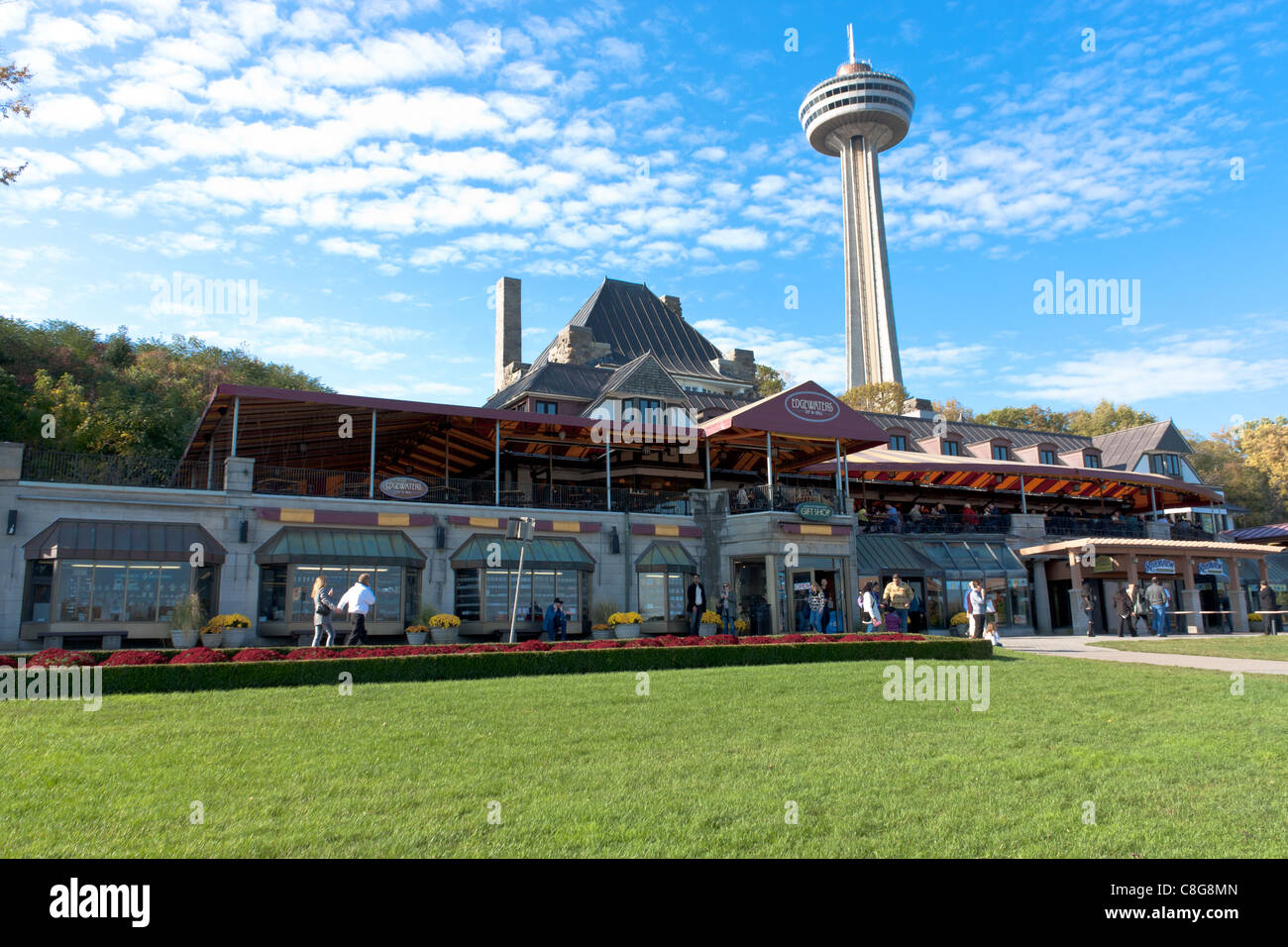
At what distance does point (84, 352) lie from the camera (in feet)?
186

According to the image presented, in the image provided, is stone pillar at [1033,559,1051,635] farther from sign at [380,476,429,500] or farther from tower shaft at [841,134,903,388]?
tower shaft at [841,134,903,388]

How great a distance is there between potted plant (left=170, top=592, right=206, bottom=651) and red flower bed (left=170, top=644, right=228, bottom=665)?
653 cm

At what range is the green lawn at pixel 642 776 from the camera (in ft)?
21.3

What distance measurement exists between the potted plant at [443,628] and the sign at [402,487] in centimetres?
408

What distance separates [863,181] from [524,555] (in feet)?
369

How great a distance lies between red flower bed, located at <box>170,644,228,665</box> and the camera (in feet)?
51.0

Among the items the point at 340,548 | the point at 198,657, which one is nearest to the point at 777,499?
the point at 340,548

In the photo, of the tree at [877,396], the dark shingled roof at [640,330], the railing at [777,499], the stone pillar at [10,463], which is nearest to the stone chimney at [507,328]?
the dark shingled roof at [640,330]

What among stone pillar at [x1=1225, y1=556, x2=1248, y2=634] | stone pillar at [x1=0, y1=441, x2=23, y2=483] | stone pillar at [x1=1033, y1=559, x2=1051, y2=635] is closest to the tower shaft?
stone pillar at [x1=1225, y1=556, x2=1248, y2=634]

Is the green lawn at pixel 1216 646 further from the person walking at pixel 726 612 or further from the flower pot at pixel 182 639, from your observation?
the flower pot at pixel 182 639

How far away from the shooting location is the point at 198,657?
16.1 metres

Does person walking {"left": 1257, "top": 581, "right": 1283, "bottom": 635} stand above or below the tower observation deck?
below

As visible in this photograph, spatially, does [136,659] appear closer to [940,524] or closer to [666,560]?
[666,560]
